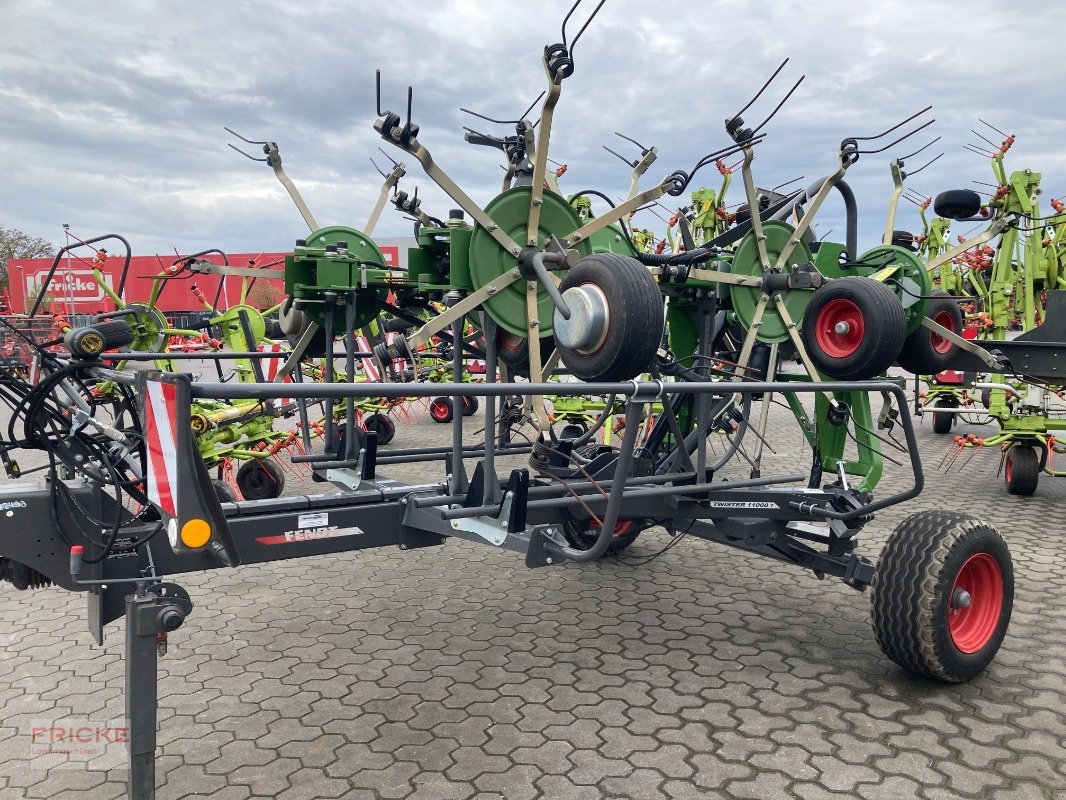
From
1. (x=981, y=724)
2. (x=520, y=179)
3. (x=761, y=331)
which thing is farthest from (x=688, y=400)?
(x=981, y=724)

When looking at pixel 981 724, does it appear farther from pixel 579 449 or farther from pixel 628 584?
pixel 579 449

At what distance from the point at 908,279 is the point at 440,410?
351 inches

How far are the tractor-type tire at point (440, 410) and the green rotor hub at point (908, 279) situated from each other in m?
8.35

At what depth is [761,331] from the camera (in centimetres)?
491

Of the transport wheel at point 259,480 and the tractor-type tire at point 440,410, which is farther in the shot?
the tractor-type tire at point 440,410

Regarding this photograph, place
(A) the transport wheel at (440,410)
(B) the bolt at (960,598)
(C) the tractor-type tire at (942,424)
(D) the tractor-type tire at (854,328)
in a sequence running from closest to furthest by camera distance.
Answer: (B) the bolt at (960,598)
(D) the tractor-type tire at (854,328)
(C) the tractor-type tire at (942,424)
(A) the transport wheel at (440,410)

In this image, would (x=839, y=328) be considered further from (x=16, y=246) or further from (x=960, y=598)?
(x=16, y=246)

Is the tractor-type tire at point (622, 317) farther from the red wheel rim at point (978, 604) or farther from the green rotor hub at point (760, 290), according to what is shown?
the red wheel rim at point (978, 604)

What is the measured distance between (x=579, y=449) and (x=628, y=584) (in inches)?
39.0

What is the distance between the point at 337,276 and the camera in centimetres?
453

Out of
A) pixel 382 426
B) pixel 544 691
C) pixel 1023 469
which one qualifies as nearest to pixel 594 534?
pixel 544 691

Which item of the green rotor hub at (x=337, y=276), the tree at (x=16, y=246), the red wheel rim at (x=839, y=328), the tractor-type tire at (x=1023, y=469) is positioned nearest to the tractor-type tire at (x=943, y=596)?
the red wheel rim at (x=839, y=328)

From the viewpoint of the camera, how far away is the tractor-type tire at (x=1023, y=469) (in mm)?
8281

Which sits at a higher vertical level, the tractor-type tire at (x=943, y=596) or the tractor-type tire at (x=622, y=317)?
the tractor-type tire at (x=622, y=317)
